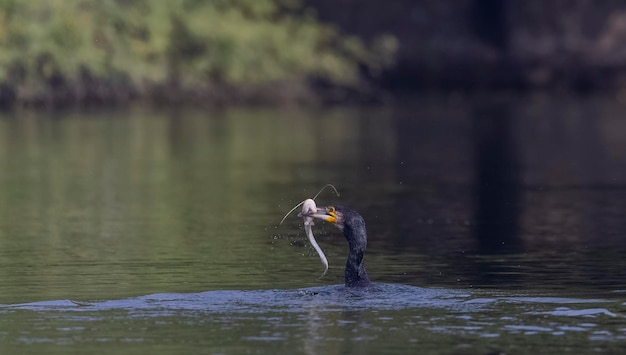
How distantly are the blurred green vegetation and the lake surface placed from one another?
34.8 feet

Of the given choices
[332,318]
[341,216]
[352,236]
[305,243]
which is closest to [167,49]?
[305,243]

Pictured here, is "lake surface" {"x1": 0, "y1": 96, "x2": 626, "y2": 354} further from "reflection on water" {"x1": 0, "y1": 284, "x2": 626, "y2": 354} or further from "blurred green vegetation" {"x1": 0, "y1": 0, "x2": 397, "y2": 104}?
"blurred green vegetation" {"x1": 0, "y1": 0, "x2": 397, "y2": 104}

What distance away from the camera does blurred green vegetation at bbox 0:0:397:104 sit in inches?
2239

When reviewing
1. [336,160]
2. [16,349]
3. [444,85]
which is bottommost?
[16,349]

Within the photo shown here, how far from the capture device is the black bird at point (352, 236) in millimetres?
16797

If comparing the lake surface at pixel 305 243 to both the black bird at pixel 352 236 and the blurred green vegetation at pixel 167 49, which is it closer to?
the black bird at pixel 352 236

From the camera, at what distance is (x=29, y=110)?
6012 cm

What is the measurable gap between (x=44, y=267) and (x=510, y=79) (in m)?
57.0

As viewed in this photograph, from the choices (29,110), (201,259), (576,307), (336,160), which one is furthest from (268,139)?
(576,307)

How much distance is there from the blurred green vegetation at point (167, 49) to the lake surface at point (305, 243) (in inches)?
418

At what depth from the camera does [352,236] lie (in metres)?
17.0

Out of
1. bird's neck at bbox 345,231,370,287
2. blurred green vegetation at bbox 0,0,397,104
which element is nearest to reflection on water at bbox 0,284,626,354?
bird's neck at bbox 345,231,370,287

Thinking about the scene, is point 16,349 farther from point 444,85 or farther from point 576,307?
point 444,85

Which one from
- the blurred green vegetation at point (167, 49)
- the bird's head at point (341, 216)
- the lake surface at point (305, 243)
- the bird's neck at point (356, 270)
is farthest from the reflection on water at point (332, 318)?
the blurred green vegetation at point (167, 49)
